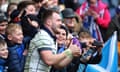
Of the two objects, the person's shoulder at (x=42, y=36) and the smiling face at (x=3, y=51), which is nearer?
the person's shoulder at (x=42, y=36)

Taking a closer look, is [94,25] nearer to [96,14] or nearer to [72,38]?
[96,14]

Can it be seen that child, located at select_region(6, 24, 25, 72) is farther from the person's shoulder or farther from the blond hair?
the person's shoulder

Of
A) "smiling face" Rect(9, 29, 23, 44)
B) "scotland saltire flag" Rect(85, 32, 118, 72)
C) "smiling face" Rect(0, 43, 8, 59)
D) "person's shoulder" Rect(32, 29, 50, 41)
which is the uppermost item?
"person's shoulder" Rect(32, 29, 50, 41)

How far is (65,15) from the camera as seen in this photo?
10.2m

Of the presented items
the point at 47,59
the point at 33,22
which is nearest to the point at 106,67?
the point at 33,22

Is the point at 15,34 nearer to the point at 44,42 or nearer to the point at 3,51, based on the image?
the point at 3,51

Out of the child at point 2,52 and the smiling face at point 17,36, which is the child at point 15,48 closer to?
the smiling face at point 17,36

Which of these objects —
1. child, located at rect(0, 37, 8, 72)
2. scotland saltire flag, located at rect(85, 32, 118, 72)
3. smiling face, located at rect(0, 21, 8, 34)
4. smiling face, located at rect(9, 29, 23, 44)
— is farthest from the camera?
scotland saltire flag, located at rect(85, 32, 118, 72)

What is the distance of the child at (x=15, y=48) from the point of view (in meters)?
8.55

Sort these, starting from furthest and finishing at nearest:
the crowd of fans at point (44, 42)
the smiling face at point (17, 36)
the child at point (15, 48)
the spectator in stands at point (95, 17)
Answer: the spectator in stands at point (95, 17) → the smiling face at point (17, 36) → the child at point (15, 48) → the crowd of fans at point (44, 42)

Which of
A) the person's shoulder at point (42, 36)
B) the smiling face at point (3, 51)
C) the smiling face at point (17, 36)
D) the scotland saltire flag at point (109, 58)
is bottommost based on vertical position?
the scotland saltire flag at point (109, 58)

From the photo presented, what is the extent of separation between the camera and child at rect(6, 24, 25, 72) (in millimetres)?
8555

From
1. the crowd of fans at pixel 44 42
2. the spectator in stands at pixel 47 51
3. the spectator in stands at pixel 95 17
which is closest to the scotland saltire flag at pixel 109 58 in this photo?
the crowd of fans at pixel 44 42

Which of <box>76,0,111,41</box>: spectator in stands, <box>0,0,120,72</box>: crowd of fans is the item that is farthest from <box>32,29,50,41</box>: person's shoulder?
<box>76,0,111,41</box>: spectator in stands
